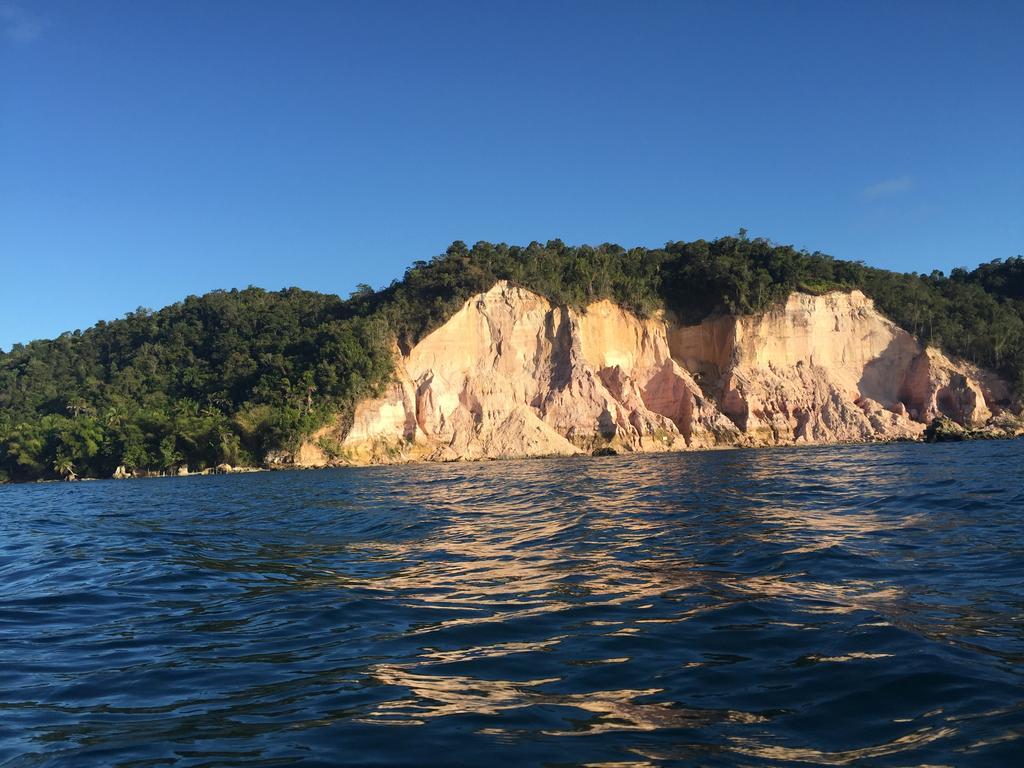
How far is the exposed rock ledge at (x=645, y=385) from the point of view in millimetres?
52938

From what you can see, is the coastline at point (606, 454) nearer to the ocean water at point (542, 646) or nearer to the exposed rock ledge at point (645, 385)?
the exposed rock ledge at point (645, 385)

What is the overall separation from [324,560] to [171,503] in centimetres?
1493

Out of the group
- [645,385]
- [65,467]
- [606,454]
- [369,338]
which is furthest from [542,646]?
[65,467]

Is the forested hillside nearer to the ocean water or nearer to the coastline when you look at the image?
the coastline

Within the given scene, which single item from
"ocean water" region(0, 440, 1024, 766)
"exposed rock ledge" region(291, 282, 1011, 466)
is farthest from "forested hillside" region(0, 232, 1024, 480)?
"ocean water" region(0, 440, 1024, 766)

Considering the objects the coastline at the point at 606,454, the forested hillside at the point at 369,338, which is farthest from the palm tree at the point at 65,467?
the coastline at the point at 606,454

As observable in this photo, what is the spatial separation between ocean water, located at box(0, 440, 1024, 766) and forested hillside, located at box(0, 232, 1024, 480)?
4407 cm

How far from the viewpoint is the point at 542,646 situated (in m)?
5.44

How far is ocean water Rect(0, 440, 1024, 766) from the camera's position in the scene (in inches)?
150

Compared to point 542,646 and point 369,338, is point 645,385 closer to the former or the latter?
point 369,338

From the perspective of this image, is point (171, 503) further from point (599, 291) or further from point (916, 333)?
point (916, 333)

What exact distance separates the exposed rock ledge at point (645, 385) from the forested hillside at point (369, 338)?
1608 millimetres

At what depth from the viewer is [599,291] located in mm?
59781

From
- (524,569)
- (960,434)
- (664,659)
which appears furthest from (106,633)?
(960,434)
